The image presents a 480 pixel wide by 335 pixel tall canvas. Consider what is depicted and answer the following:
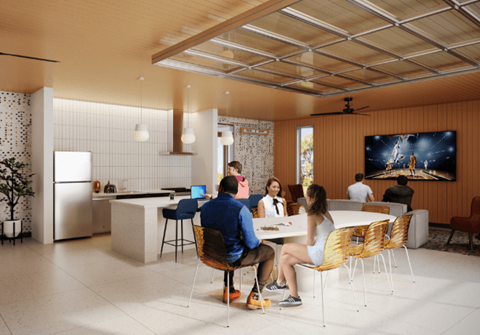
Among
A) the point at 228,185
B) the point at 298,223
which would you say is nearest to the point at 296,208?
the point at 298,223

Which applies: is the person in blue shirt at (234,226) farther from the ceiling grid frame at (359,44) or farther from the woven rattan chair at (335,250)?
the ceiling grid frame at (359,44)

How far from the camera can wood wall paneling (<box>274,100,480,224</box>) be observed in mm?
7914

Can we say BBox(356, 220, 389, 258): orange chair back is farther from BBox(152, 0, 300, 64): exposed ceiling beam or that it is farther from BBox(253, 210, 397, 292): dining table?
BBox(152, 0, 300, 64): exposed ceiling beam

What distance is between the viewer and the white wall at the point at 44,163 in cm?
648

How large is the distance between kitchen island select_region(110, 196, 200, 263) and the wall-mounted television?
5920 mm

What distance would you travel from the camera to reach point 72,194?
689 cm

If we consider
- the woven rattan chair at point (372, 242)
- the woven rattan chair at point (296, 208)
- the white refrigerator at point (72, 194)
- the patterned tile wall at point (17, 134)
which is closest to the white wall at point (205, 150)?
the white refrigerator at point (72, 194)

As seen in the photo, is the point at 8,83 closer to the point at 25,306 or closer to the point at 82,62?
the point at 82,62

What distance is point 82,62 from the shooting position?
497 centimetres

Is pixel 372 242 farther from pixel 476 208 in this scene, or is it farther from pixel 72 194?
pixel 72 194

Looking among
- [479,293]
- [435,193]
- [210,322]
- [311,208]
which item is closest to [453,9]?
[311,208]

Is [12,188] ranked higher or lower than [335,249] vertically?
higher

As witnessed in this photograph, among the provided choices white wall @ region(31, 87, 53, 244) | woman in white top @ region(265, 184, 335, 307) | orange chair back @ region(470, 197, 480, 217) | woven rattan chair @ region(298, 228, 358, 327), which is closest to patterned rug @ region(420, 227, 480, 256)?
orange chair back @ region(470, 197, 480, 217)

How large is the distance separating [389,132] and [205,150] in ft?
15.5
